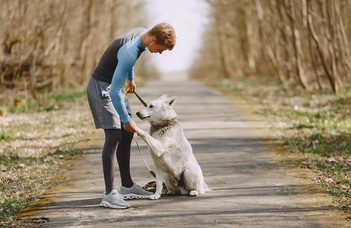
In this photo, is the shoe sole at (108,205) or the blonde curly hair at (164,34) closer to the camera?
the blonde curly hair at (164,34)

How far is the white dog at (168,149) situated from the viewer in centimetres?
812

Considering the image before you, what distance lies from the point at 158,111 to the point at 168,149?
1.56ft

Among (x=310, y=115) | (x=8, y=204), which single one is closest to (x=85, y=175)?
(x=8, y=204)

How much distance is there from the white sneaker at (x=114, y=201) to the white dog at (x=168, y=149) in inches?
22.4

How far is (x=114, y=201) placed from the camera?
793cm

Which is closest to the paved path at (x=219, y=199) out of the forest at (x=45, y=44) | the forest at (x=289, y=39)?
the forest at (x=45, y=44)

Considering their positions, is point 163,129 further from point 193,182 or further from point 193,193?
point 193,193

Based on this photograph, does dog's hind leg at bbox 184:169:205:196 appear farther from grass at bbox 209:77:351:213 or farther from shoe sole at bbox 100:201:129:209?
grass at bbox 209:77:351:213

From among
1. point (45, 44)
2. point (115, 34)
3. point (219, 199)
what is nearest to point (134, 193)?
point (219, 199)

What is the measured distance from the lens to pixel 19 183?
9648 mm

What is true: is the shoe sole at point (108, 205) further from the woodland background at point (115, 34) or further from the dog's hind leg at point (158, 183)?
the woodland background at point (115, 34)

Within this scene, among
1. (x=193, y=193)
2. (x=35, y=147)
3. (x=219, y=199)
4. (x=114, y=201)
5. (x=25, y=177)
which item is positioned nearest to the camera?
(x=114, y=201)

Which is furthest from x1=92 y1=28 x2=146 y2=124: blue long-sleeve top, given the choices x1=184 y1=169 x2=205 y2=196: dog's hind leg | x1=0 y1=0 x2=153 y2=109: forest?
x1=0 y1=0 x2=153 y2=109: forest

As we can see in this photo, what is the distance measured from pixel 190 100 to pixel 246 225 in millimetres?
18667
